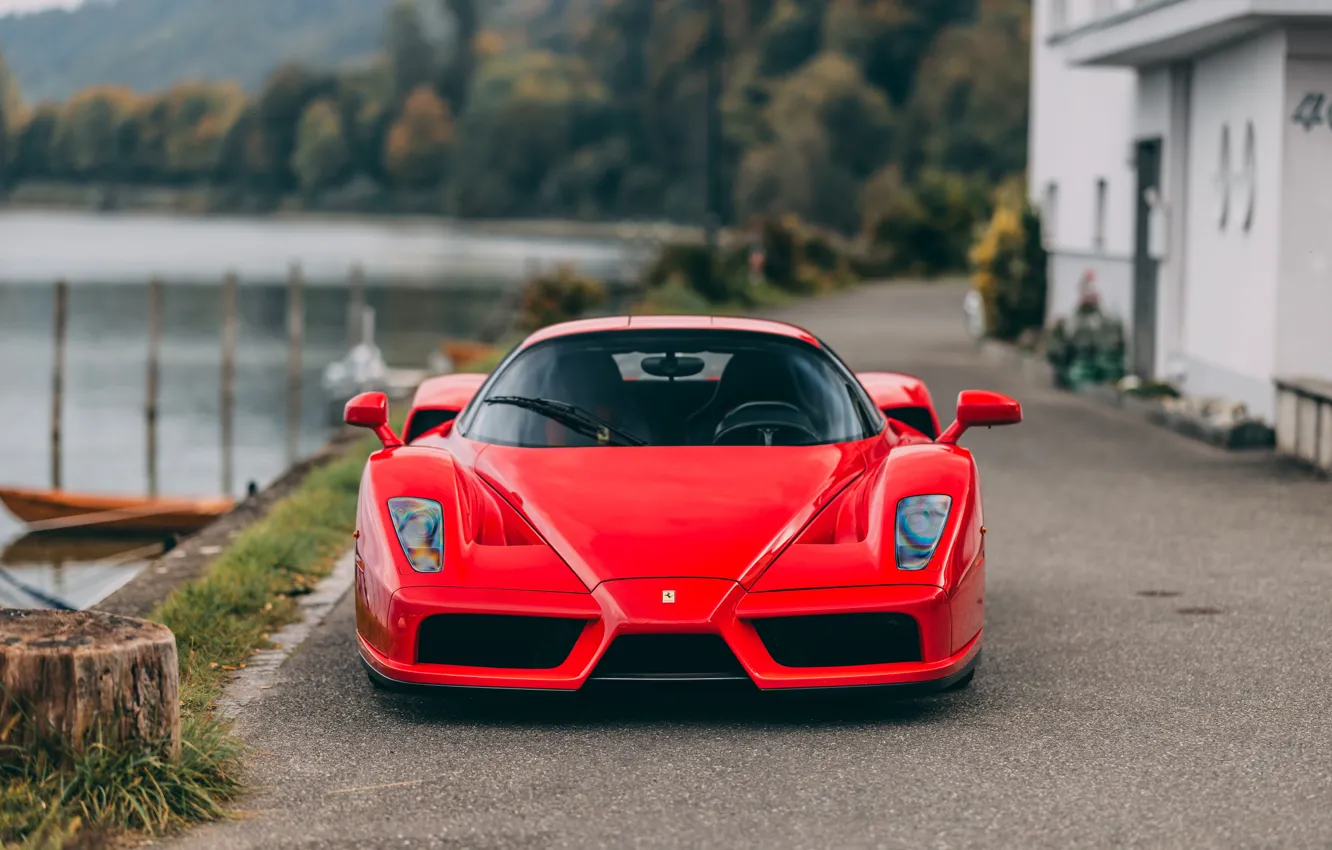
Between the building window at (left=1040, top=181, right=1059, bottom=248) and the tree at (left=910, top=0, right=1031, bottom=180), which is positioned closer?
the building window at (left=1040, top=181, right=1059, bottom=248)

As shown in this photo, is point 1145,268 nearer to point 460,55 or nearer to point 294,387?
point 294,387

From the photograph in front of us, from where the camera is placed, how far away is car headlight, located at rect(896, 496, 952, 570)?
5843mm

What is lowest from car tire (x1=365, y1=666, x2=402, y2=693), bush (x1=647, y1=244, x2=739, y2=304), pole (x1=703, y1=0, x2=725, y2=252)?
car tire (x1=365, y1=666, x2=402, y2=693)

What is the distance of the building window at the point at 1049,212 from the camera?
24.1 meters

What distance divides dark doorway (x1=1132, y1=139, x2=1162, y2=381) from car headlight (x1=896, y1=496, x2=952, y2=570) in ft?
42.9

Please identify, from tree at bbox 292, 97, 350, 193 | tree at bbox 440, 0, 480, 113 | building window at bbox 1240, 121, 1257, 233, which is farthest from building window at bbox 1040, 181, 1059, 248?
tree at bbox 440, 0, 480, 113

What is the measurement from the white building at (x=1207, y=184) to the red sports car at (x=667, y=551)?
8238 millimetres

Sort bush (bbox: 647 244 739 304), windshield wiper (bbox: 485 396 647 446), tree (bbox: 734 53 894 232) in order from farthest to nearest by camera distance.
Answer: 1. tree (bbox: 734 53 894 232)
2. bush (bbox: 647 244 739 304)
3. windshield wiper (bbox: 485 396 647 446)

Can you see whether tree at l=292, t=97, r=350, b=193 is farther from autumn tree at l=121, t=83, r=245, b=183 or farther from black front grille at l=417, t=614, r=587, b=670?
black front grille at l=417, t=614, r=587, b=670

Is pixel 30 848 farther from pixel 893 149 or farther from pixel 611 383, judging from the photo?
pixel 893 149

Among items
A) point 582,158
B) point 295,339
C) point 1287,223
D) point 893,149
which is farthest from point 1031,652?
point 582,158

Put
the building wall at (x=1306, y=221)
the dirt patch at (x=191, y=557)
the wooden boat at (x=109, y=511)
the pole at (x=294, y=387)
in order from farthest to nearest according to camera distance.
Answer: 1. the pole at (x=294, y=387)
2. the wooden boat at (x=109, y=511)
3. the building wall at (x=1306, y=221)
4. the dirt patch at (x=191, y=557)

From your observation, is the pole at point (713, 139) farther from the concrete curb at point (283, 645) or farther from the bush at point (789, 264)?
the concrete curb at point (283, 645)

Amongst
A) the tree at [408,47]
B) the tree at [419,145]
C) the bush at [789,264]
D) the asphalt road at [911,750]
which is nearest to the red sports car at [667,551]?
the asphalt road at [911,750]
